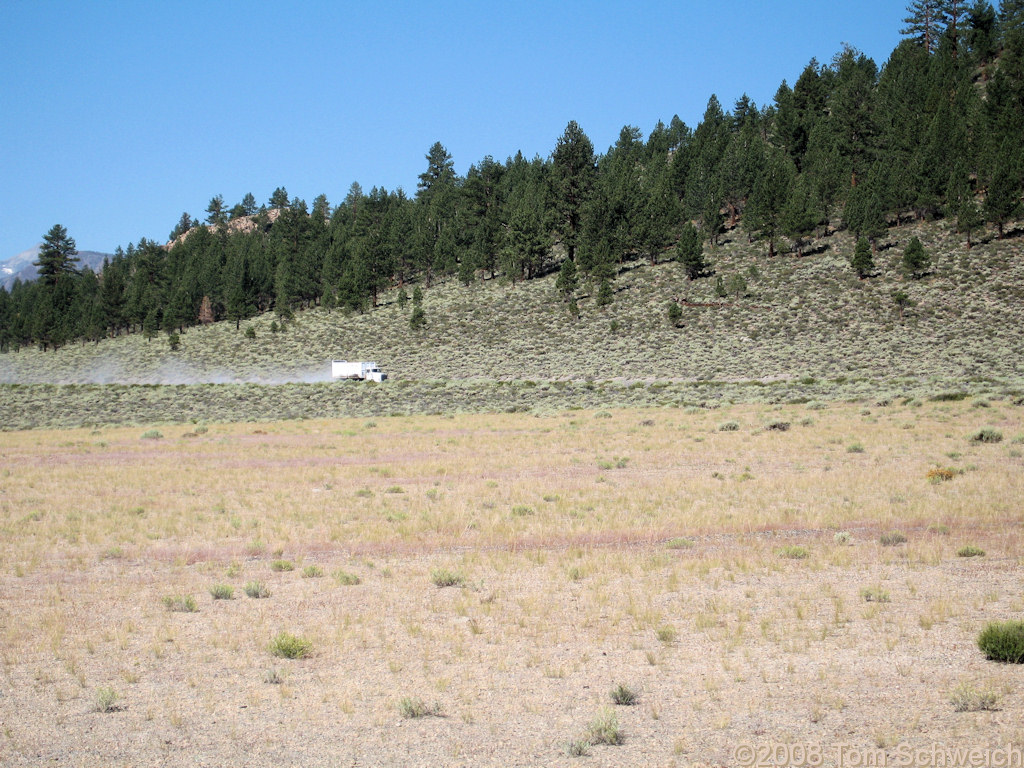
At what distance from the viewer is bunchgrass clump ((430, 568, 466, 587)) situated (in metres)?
11.6

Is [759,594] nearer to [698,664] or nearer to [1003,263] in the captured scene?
[698,664]

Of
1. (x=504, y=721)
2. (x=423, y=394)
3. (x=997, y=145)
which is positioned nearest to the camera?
(x=504, y=721)

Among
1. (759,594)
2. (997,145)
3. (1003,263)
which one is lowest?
(759,594)

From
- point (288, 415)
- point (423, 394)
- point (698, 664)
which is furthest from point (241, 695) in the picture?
point (423, 394)

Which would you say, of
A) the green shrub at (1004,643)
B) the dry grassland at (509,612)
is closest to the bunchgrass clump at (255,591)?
the dry grassland at (509,612)

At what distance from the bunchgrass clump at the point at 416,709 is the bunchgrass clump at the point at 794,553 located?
7.48 m

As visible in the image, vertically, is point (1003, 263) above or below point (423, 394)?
above

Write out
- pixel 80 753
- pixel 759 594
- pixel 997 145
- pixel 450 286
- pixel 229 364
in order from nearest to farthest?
pixel 80 753, pixel 759 594, pixel 997 145, pixel 229 364, pixel 450 286

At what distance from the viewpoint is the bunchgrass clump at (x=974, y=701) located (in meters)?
6.47

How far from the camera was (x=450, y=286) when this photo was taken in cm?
10475

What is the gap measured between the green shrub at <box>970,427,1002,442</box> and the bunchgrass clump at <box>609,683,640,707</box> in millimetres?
22715

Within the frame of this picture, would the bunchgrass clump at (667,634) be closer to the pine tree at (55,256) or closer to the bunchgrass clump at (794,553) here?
the bunchgrass clump at (794,553)

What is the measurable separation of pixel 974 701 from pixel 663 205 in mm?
87242

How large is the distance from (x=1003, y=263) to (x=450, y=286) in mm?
62878
